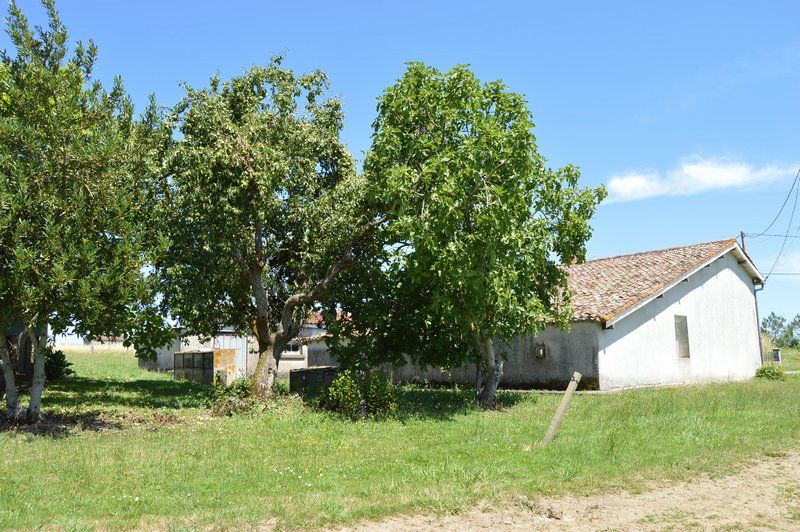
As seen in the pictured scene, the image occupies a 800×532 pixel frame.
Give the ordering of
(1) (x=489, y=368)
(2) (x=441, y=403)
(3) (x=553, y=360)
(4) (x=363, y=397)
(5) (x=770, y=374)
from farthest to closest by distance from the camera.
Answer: (5) (x=770, y=374) → (3) (x=553, y=360) → (2) (x=441, y=403) → (1) (x=489, y=368) → (4) (x=363, y=397)

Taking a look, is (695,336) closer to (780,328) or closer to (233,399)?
(233,399)

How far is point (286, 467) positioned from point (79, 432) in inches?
246

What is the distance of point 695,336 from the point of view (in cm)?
2633

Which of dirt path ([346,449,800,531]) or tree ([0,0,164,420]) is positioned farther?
tree ([0,0,164,420])

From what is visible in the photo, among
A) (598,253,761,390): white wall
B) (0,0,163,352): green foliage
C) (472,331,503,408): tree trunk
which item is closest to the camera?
(0,0,163,352): green foliage

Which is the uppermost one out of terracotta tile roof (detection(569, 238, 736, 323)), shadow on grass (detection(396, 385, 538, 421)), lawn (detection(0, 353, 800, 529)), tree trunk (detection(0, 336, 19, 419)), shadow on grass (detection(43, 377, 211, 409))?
terracotta tile roof (detection(569, 238, 736, 323))

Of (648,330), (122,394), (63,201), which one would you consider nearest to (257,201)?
(63,201)

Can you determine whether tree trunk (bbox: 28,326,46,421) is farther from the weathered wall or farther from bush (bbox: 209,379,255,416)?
the weathered wall

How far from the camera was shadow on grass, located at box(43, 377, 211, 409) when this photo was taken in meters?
18.9

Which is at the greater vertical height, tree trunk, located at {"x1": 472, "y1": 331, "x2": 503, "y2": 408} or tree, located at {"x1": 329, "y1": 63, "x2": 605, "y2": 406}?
tree, located at {"x1": 329, "y1": 63, "x2": 605, "y2": 406}

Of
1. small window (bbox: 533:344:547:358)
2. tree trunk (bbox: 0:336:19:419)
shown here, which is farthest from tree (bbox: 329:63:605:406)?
tree trunk (bbox: 0:336:19:419)

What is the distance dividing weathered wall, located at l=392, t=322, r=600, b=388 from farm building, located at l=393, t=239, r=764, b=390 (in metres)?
0.03

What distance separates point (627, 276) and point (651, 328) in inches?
114

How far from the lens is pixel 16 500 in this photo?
8180 mm
